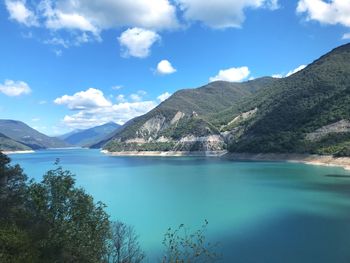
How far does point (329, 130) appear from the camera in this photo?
10625 centimetres

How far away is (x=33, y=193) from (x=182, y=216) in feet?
68.9

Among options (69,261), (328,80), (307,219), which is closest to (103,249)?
(69,261)

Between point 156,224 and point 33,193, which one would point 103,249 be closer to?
point 33,193

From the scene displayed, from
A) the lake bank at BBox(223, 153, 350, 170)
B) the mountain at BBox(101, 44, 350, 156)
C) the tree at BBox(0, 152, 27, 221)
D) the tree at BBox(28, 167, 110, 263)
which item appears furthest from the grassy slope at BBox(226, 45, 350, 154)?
the tree at BBox(28, 167, 110, 263)

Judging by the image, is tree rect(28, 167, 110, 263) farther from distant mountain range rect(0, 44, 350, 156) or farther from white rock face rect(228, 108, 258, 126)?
white rock face rect(228, 108, 258, 126)

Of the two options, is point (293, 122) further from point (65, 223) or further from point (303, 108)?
point (65, 223)

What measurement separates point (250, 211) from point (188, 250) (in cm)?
1620

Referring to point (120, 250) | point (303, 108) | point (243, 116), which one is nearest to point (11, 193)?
point (120, 250)

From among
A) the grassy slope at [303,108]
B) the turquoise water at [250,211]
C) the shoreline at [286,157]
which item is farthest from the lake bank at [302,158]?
the turquoise water at [250,211]

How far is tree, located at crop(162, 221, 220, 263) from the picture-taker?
420 inches

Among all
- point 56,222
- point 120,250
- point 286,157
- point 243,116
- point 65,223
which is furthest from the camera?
point 243,116

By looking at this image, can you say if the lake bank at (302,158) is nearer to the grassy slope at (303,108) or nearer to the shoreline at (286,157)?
the shoreline at (286,157)

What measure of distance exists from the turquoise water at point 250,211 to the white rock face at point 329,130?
1311 inches

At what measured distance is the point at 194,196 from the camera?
172ft
